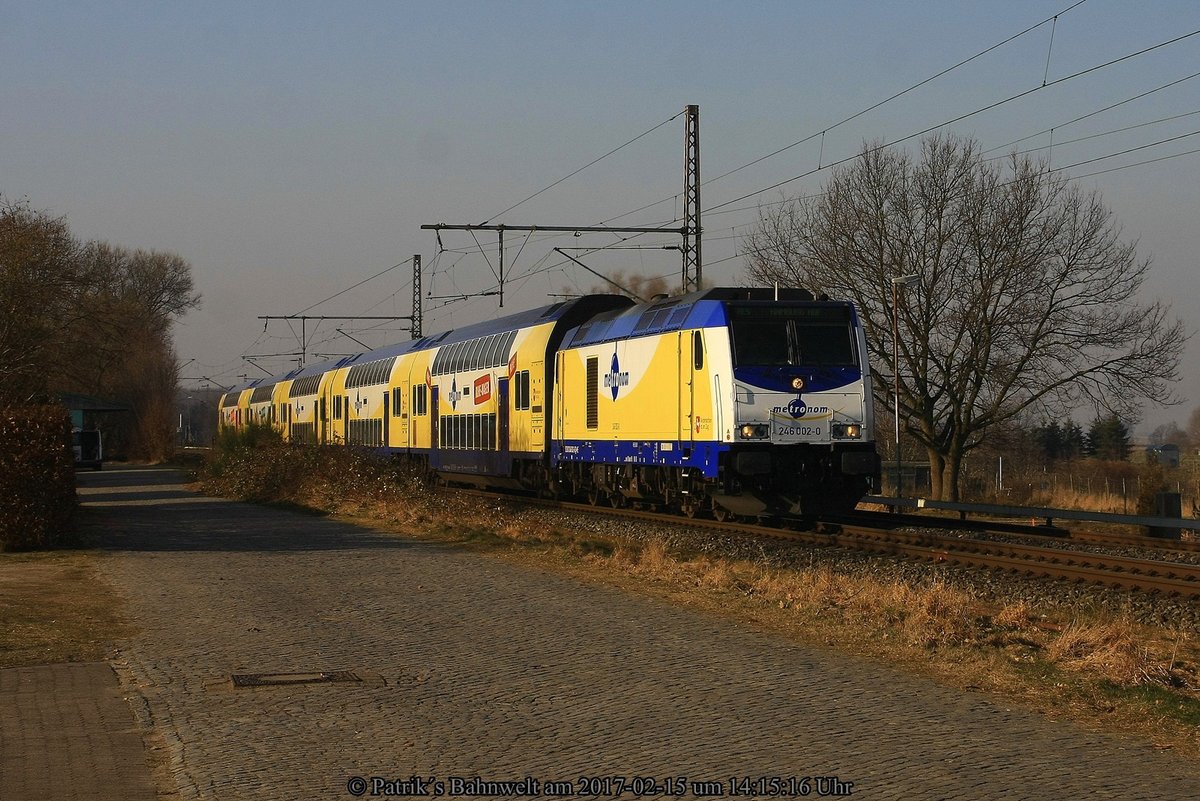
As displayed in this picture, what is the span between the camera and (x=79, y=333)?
1496 inches

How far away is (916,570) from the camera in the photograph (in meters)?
15.3

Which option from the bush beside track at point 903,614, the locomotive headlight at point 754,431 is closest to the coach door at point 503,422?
the bush beside track at point 903,614

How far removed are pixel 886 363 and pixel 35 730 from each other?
32.5 meters

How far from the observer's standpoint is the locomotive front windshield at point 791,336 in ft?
62.2

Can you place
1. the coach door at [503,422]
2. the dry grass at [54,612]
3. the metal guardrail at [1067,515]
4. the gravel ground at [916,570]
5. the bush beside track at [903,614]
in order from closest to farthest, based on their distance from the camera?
the bush beside track at [903,614]
the dry grass at [54,612]
the gravel ground at [916,570]
the metal guardrail at [1067,515]
the coach door at [503,422]

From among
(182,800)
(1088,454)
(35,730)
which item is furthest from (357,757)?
(1088,454)

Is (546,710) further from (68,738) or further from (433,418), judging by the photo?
(433,418)

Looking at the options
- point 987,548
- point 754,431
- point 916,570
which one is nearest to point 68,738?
point 916,570

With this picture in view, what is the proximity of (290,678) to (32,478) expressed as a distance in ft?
35.6

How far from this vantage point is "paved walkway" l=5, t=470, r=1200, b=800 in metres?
6.19

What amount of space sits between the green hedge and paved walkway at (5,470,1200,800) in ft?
17.8

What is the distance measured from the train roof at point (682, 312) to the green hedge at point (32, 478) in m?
9.05

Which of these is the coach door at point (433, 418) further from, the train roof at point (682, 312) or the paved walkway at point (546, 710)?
the paved walkway at point (546, 710)

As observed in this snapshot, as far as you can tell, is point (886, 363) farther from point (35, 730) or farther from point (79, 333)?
point (35, 730)
